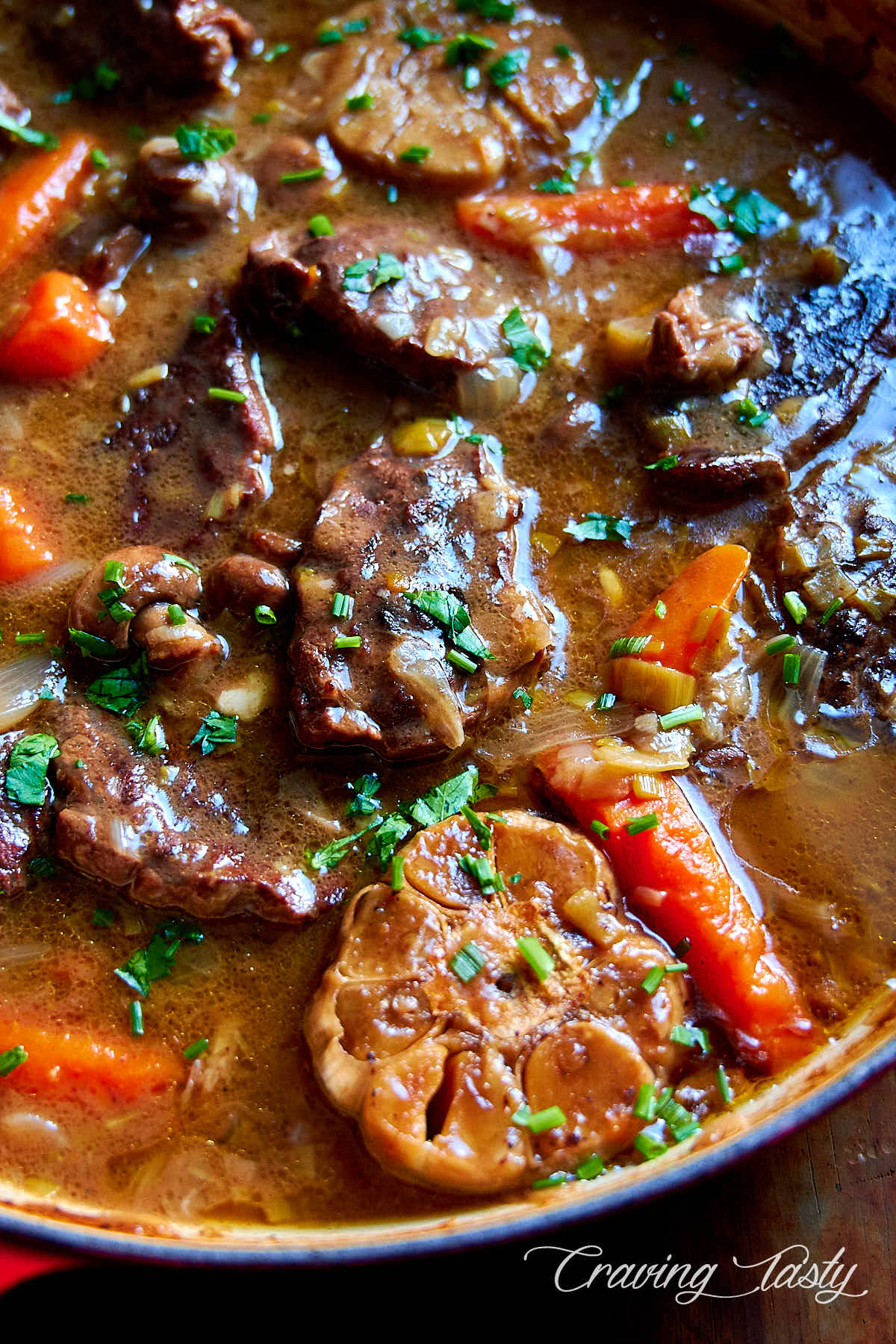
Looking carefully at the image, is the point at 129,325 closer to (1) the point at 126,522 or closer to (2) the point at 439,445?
(1) the point at 126,522

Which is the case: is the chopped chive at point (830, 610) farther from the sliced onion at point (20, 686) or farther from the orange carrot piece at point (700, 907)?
the sliced onion at point (20, 686)

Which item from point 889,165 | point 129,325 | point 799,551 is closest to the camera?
point 799,551

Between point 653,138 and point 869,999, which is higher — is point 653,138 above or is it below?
above

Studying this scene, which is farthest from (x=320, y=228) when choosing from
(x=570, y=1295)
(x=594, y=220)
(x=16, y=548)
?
(x=570, y=1295)

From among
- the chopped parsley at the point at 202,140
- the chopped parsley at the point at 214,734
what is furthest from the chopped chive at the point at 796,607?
the chopped parsley at the point at 202,140

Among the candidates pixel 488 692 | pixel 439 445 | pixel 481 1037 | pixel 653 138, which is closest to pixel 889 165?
pixel 653 138

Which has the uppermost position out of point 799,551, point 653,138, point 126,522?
point 653,138

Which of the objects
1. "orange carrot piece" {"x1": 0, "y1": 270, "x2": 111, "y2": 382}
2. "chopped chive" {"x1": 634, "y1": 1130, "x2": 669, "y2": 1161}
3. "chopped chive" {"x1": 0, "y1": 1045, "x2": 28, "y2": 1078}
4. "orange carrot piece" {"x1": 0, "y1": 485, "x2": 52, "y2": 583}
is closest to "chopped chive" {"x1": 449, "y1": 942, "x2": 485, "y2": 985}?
"chopped chive" {"x1": 634, "y1": 1130, "x2": 669, "y2": 1161}

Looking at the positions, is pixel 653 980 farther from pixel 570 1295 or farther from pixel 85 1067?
pixel 85 1067

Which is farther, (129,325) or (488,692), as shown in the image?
(129,325)
